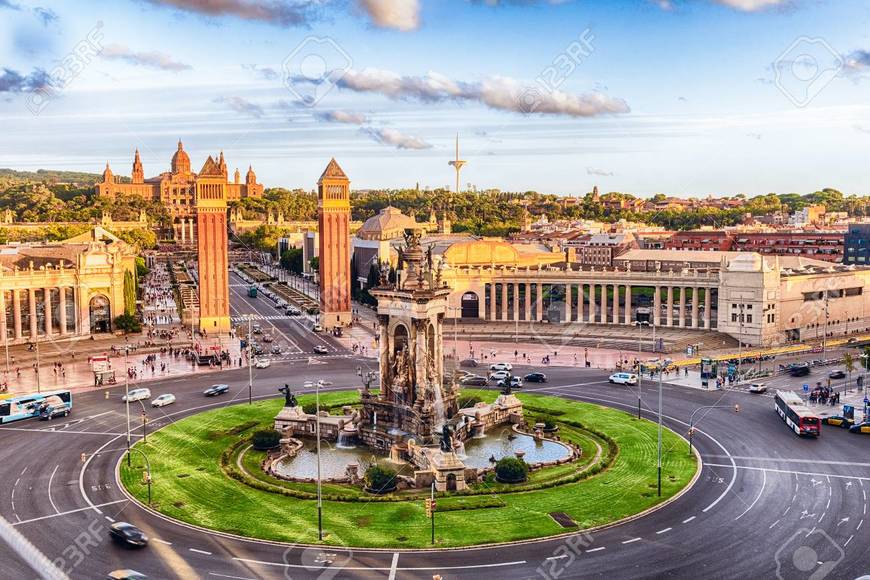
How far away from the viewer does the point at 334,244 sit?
125812mm

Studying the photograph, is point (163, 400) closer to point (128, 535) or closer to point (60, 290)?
point (128, 535)

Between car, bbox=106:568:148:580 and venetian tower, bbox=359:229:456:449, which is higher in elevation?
venetian tower, bbox=359:229:456:449

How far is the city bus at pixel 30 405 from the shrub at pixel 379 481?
105 feet

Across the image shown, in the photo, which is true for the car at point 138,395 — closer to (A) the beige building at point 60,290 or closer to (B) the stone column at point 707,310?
(A) the beige building at point 60,290

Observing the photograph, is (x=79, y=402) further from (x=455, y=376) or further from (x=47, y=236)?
(x=47, y=236)

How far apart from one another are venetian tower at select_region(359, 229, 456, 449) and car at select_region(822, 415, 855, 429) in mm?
28287

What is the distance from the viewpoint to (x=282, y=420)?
2362 inches

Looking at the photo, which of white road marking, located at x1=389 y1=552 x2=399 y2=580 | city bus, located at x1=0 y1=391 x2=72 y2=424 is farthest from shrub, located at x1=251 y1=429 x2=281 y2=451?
white road marking, located at x1=389 y1=552 x2=399 y2=580

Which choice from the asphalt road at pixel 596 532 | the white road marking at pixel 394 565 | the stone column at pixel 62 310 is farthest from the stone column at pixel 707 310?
the stone column at pixel 62 310

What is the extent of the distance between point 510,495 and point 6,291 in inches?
3154

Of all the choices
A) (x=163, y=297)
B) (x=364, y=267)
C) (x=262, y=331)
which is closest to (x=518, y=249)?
(x=364, y=267)

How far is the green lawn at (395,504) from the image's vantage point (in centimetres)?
4003

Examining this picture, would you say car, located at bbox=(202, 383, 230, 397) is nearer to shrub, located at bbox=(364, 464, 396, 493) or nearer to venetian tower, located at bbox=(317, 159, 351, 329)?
shrub, located at bbox=(364, 464, 396, 493)

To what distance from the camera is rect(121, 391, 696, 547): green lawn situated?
131 ft
